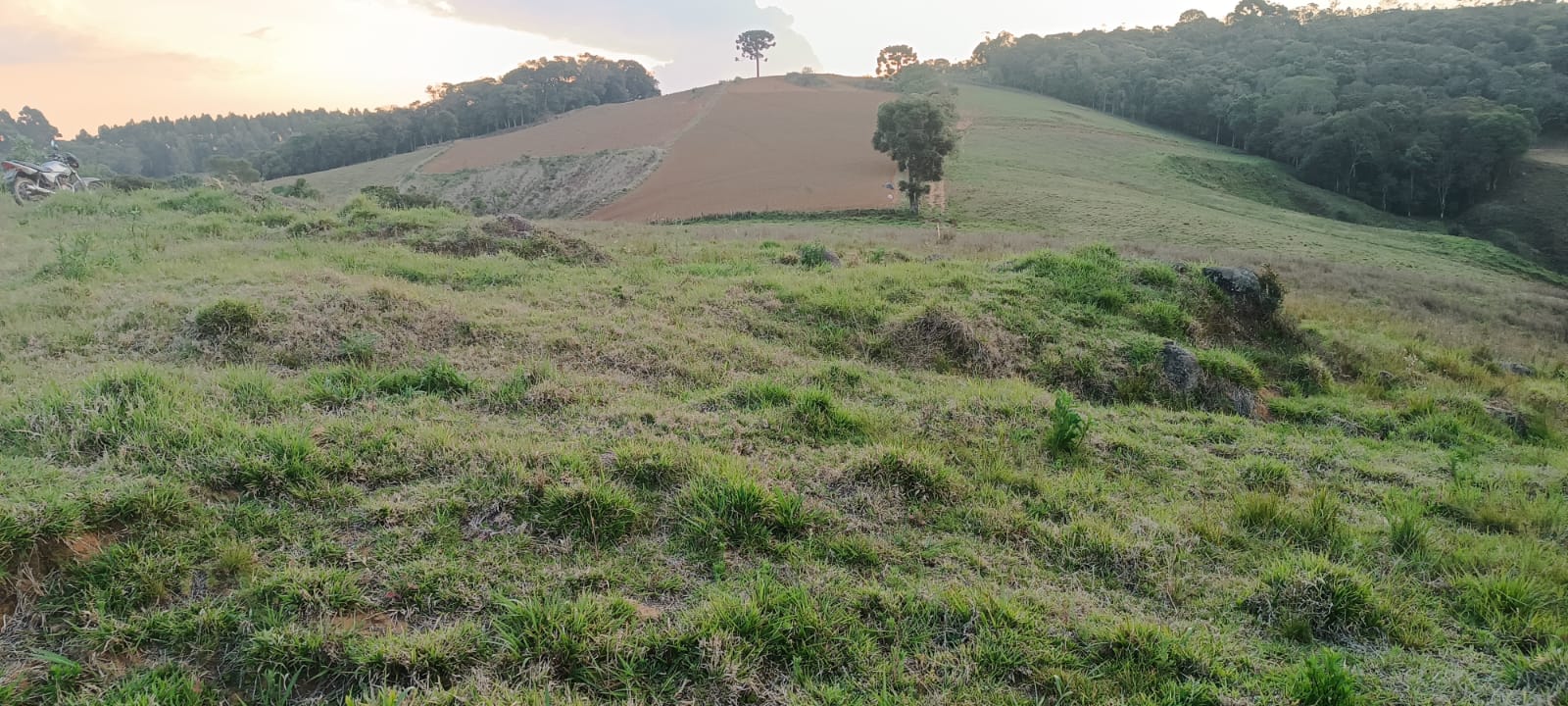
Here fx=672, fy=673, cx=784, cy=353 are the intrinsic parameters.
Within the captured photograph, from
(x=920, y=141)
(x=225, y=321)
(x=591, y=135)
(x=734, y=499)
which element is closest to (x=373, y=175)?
(x=591, y=135)

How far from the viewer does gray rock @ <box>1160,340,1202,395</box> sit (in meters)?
8.20

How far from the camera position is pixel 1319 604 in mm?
3703

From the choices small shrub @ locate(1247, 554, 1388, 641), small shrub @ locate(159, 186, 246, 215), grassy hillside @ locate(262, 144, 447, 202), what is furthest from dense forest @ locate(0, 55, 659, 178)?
small shrub @ locate(1247, 554, 1388, 641)

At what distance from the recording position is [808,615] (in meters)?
3.34

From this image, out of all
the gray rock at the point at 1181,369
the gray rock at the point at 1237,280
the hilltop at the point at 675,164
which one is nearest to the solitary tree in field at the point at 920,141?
the hilltop at the point at 675,164

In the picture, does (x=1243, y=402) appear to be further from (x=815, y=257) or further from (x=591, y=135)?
(x=591, y=135)

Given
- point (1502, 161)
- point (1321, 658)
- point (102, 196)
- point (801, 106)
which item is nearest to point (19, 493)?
point (1321, 658)

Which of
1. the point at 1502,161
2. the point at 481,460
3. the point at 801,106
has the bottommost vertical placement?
the point at 481,460

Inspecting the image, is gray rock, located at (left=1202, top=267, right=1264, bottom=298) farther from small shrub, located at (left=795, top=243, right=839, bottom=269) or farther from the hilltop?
the hilltop

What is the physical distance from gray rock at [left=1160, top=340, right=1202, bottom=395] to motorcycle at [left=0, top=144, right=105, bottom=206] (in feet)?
84.3

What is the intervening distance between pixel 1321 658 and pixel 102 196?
25.4 m

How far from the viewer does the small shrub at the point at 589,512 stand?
4055 mm

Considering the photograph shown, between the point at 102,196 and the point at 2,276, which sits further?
the point at 102,196

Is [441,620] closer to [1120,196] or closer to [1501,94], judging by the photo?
[1120,196]
